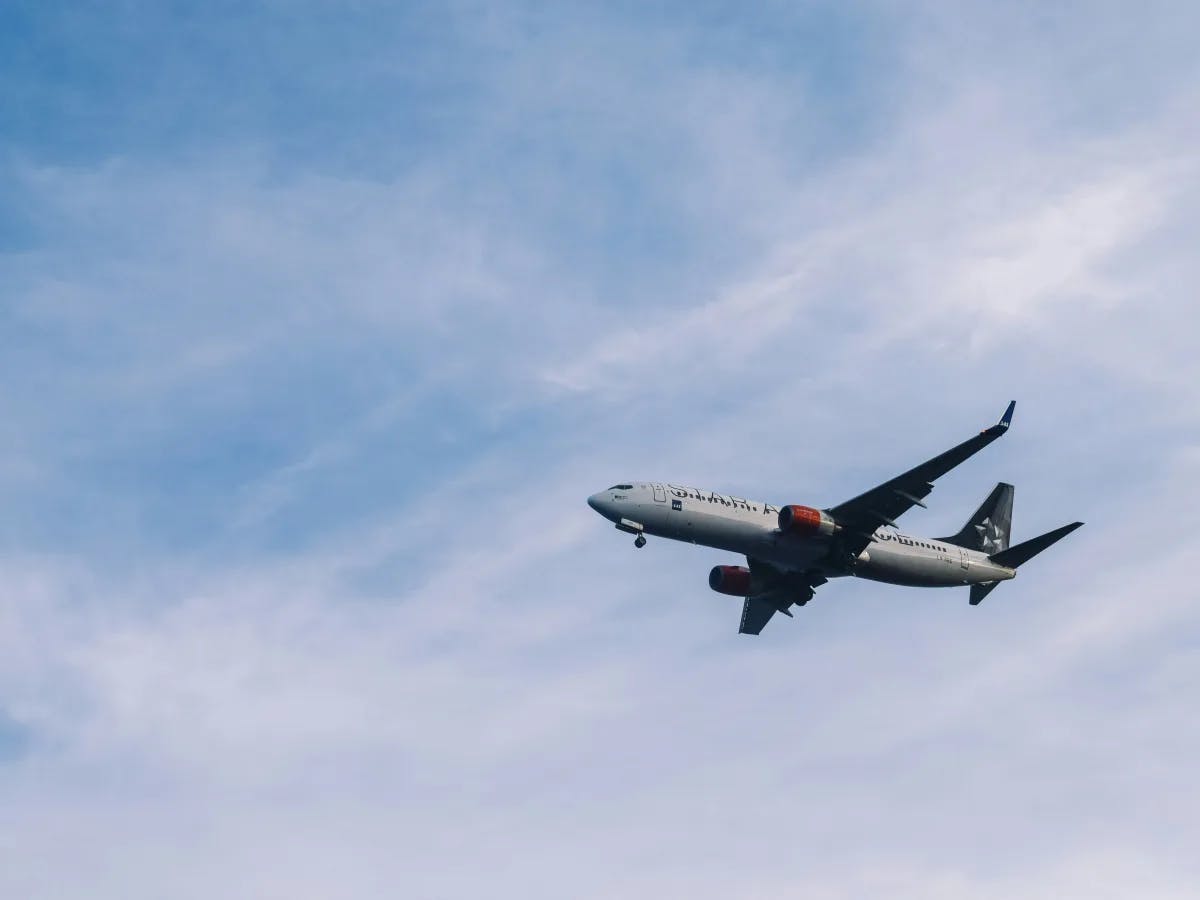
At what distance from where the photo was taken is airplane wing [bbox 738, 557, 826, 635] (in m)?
93.2

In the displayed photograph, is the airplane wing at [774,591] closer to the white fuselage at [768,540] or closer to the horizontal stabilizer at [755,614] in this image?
the horizontal stabilizer at [755,614]

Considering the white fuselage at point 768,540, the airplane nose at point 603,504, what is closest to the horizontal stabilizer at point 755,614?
the white fuselage at point 768,540

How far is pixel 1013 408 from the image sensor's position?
77.2 meters

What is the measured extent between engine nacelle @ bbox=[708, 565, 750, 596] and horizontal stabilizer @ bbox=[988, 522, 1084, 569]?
15833 mm

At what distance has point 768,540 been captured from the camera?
84.6 metres

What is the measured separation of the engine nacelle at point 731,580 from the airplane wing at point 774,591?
54 centimetres

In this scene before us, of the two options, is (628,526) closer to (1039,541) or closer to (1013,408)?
(1013,408)

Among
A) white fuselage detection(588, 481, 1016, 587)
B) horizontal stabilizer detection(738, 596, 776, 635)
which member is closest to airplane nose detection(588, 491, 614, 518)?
white fuselage detection(588, 481, 1016, 587)

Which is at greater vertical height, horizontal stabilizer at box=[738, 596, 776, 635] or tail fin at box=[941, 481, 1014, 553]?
tail fin at box=[941, 481, 1014, 553]

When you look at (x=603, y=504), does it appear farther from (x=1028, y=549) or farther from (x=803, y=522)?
(x=1028, y=549)

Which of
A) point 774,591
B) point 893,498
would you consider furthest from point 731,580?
point 893,498

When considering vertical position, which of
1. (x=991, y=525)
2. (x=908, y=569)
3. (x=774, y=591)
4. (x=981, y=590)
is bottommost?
(x=981, y=590)

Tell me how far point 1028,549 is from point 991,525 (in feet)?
24.7

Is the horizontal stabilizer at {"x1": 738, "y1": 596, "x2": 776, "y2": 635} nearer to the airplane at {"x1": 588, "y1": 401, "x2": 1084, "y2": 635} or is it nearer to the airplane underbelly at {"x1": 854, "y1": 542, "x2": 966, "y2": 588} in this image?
the airplane at {"x1": 588, "y1": 401, "x2": 1084, "y2": 635}
